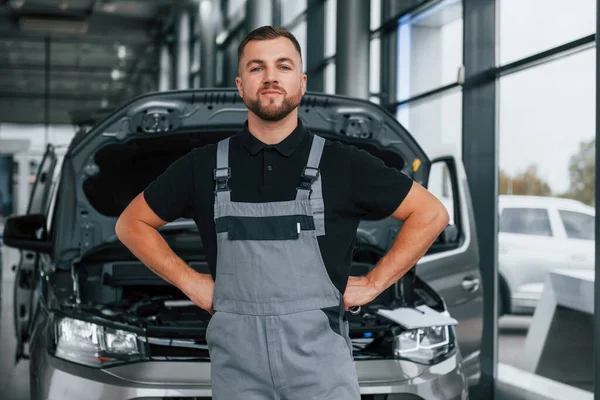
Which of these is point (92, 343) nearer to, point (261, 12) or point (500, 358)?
point (500, 358)

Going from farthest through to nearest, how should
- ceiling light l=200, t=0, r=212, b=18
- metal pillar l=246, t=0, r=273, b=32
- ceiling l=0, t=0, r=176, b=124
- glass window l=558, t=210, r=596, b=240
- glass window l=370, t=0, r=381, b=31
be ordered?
1. ceiling l=0, t=0, r=176, b=124
2. ceiling light l=200, t=0, r=212, b=18
3. metal pillar l=246, t=0, r=273, b=32
4. glass window l=370, t=0, r=381, b=31
5. glass window l=558, t=210, r=596, b=240

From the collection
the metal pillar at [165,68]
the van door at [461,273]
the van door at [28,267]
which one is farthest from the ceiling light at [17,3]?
the van door at [461,273]

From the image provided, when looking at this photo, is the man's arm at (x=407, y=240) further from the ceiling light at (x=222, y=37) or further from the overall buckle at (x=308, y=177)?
the ceiling light at (x=222, y=37)

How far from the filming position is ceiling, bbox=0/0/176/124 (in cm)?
1762

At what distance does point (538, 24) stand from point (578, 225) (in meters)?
1.37

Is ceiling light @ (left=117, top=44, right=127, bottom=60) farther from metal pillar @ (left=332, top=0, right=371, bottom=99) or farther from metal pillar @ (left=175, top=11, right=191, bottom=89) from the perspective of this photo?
metal pillar @ (left=332, top=0, right=371, bottom=99)

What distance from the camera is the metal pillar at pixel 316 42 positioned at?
33.1 feet

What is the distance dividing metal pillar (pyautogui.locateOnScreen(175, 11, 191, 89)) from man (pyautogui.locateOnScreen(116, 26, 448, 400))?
1637cm

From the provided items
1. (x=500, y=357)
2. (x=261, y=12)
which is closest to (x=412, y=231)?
(x=500, y=357)

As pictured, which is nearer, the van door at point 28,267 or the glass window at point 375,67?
the van door at point 28,267

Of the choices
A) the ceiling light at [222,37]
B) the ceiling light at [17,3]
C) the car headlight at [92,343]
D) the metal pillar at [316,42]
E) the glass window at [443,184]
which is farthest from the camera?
the ceiling light at [17,3]

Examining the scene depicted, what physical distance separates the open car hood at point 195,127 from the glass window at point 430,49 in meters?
3.33

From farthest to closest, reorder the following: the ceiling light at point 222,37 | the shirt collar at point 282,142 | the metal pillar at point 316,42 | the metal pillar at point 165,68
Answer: the metal pillar at point 165,68, the ceiling light at point 222,37, the metal pillar at point 316,42, the shirt collar at point 282,142

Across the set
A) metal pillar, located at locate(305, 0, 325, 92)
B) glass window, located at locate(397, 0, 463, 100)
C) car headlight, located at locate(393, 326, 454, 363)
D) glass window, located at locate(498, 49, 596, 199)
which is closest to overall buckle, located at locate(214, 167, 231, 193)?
car headlight, located at locate(393, 326, 454, 363)
